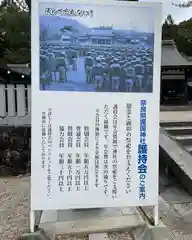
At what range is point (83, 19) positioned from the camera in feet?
9.15

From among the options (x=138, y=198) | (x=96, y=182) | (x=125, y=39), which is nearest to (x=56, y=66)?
(x=125, y=39)

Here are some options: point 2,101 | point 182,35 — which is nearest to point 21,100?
point 2,101

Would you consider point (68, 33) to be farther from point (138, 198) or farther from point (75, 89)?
point (138, 198)

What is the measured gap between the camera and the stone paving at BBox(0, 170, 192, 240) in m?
3.28

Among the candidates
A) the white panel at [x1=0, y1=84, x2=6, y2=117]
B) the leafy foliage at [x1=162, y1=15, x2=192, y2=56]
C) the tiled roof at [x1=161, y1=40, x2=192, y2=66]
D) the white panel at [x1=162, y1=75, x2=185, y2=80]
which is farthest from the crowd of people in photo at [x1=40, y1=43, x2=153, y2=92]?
the leafy foliage at [x1=162, y1=15, x2=192, y2=56]

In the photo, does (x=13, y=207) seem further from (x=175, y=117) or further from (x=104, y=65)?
(x=175, y=117)

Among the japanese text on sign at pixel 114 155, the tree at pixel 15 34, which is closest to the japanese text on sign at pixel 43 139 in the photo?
the japanese text on sign at pixel 114 155

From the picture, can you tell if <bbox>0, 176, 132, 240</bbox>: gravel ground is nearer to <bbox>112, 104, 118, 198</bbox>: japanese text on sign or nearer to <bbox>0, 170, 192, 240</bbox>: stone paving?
<bbox>0, 170, 192, 240</bbox>: stone paving

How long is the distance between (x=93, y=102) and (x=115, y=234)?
1.27 meters

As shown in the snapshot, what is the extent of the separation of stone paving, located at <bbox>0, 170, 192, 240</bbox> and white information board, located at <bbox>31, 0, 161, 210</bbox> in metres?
0.51

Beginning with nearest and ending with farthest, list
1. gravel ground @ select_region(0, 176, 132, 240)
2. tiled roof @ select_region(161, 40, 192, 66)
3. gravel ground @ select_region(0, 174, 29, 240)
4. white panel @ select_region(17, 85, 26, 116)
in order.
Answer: gravel ground @ select_region(0, 176, 132, 240) → gravel ground @ select_region(0, 174, 29, 240) → white panel @ select_region(17, 85, 26, 116) → tiled roof @ select_region(161, 40, 192, 66)

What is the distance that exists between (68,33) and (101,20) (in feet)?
1.00

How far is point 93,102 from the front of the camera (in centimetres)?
288

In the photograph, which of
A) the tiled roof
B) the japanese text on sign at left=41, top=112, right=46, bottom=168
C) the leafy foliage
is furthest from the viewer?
the leafy foliage
